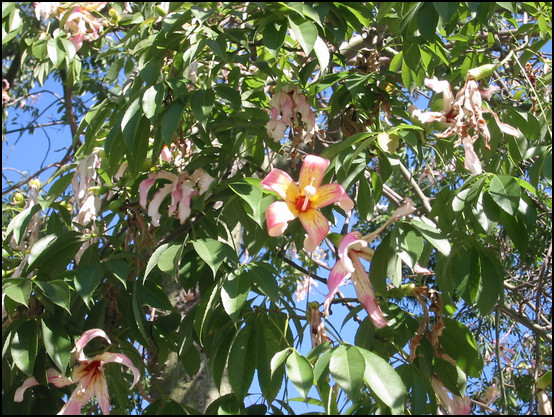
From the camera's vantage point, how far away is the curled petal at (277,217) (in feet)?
3.82

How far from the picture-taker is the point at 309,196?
1.22 m

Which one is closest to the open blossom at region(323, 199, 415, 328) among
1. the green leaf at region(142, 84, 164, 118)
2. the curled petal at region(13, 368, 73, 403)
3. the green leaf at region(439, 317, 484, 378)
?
the green leaf at region(439, 317, 484, 378)

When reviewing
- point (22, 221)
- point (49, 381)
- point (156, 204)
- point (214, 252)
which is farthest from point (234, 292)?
point (22, 221)

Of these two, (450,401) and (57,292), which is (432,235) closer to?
(450,401)

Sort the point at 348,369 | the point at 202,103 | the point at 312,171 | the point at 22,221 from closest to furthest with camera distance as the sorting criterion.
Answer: the point at 348,369, the point at 312,171, the point at 202,103, the point at 22,221

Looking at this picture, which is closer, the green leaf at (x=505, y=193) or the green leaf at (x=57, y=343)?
the green leaf at (x=505, y=193)

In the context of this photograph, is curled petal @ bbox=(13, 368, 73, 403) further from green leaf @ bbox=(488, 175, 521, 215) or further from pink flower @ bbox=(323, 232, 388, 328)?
green leaf @ bbox=(488, 175, 521, 215)

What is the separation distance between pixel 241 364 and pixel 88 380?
0.29 meters

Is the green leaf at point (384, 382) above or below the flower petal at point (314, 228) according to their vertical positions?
below

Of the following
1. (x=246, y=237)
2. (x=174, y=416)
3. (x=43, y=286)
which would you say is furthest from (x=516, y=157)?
(x=43, y=286)

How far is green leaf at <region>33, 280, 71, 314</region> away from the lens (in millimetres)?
1194

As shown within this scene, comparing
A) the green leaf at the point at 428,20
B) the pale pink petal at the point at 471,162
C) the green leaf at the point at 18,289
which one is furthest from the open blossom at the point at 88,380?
the green leaf at the point at 428,20

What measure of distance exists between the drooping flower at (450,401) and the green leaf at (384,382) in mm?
278

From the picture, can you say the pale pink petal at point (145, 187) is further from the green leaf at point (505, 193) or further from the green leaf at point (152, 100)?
the green leaf at point (505, 193)
